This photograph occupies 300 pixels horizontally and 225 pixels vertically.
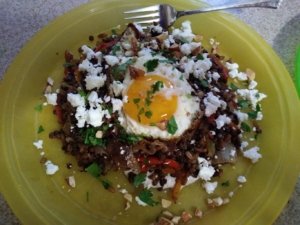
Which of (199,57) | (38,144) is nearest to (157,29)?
(199,57)

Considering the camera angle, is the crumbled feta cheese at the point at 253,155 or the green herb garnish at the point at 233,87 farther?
the green herb garnish at the point at 233,87

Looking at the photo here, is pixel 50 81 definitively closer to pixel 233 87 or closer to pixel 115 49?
pixel 115 49

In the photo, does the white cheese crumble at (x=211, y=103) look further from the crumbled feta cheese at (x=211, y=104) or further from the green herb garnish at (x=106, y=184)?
the green herb garnish at (x=106, y=184)

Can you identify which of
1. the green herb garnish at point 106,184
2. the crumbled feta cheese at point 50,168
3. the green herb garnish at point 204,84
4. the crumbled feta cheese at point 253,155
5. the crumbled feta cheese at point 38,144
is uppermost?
the green herb garnish at point 204,84

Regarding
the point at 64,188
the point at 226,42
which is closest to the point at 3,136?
the point at 64,188

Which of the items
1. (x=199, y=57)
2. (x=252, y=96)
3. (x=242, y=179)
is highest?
(x=199, y=57)

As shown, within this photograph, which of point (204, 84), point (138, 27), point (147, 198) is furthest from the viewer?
point (138, 27)

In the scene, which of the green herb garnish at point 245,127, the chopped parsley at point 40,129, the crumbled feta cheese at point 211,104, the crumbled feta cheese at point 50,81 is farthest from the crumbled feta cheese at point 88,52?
the green herb garnish at point 245,127

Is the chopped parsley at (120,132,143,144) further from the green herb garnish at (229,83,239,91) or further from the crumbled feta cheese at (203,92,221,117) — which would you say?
the green herb garnish at (229,83,239,91)
